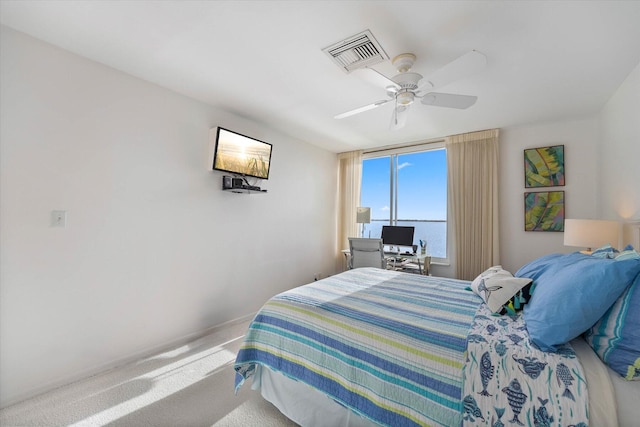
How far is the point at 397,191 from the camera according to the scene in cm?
474

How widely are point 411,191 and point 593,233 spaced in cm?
251

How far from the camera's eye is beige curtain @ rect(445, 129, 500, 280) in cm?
369

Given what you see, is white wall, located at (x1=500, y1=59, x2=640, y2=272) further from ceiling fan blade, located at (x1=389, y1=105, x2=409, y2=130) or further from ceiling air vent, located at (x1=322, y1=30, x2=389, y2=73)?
ceiling air vent, located at (x1=322, y1=30, x2=389, y2=73)

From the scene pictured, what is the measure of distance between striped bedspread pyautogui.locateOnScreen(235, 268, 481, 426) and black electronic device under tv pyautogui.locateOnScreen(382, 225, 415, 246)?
2.21m

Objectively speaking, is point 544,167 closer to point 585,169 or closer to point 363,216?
point 585,169

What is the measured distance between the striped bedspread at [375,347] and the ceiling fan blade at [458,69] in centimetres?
156

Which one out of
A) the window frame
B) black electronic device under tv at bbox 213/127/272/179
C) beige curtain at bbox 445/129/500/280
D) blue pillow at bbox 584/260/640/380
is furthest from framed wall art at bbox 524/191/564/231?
black electronic device under tv at bbox 213/127/272/179

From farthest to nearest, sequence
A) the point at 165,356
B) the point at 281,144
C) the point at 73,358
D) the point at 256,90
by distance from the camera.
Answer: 1. the point at 281,144
2. the point at 256,90
3. the point at 165,356
4. the point at 73,358

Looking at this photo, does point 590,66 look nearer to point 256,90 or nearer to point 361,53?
point 361,53

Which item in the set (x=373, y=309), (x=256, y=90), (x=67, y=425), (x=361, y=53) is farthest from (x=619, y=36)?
(x=67, y=425)

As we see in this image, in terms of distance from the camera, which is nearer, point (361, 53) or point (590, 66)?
point (361, 53)

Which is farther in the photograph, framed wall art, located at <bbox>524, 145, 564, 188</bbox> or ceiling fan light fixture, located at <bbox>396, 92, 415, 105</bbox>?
framed wall art, located at <bbox>524, 145, 564, 188</bbox>

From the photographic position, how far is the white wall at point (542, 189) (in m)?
3.24

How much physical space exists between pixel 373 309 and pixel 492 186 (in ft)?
9.85
